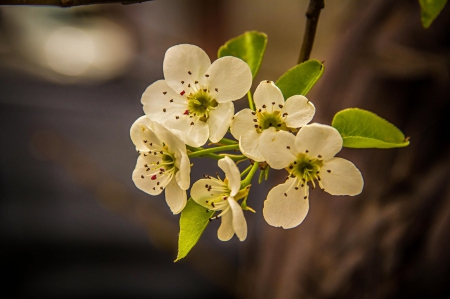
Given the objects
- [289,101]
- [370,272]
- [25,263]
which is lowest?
[25,263]

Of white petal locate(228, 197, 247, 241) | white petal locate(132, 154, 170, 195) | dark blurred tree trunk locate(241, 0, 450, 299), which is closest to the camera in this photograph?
white petal locate(228, 197, 247, 241)

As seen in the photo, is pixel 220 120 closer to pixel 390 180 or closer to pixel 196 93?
pixel 196 93

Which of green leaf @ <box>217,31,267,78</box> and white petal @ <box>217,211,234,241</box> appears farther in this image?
green leaf @ <box>217,31,267,78</box>

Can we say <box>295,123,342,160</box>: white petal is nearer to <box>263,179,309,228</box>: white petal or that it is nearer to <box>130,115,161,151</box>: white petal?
<box>263,179,309,228</box>: white petal

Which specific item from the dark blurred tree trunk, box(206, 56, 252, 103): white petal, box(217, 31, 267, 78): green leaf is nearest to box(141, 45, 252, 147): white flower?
box(206, 56, 252, 103): white petal

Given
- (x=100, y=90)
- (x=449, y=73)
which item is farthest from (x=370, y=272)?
(x=100, y=90)

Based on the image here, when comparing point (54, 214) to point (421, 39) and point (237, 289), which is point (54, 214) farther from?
point (421, 39)
